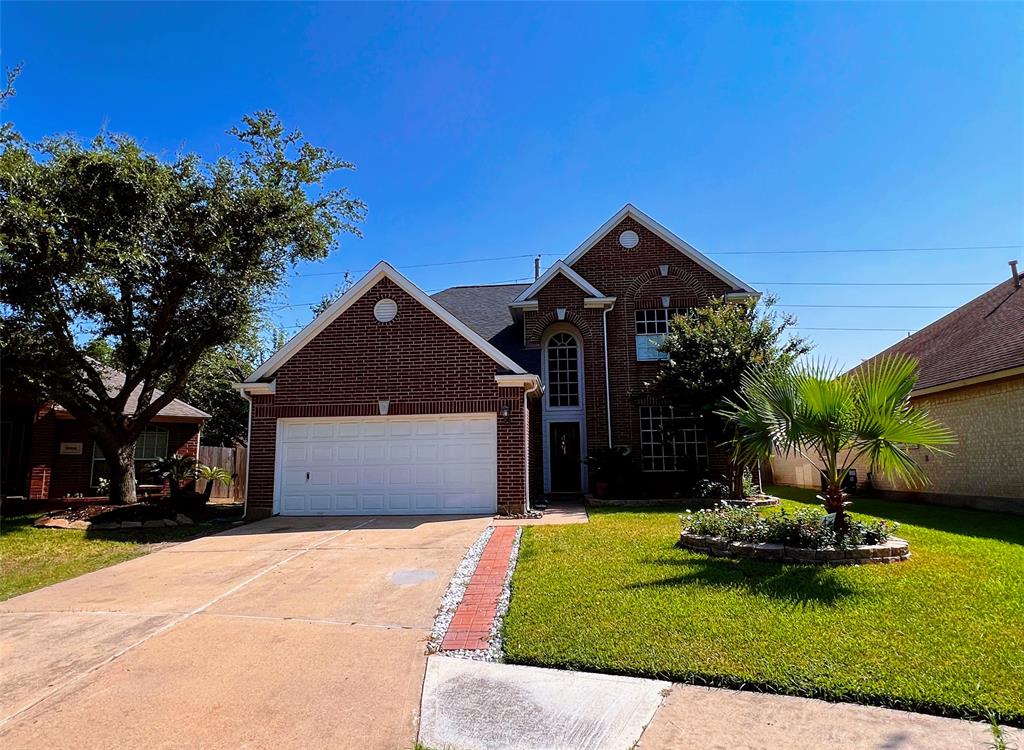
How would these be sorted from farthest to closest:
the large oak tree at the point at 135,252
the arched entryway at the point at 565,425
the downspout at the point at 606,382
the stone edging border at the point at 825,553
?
the arched entryway at the point at 565,425, the downspout at the point at 606,382, the large oak tree at the point at 135,252, the stone edging border at the point at 825,553

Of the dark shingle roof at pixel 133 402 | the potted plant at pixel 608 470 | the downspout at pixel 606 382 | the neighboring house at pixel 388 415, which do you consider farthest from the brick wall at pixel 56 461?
the downspout at pixel 606 382

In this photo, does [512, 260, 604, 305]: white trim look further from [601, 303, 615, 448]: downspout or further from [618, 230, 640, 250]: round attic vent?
[618, 230, 640, 250]: round attic vent

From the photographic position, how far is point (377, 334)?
1289 cm

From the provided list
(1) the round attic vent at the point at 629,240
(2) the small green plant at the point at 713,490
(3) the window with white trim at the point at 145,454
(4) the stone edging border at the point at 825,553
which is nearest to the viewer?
(4) the stone edging border at the point at 825,553

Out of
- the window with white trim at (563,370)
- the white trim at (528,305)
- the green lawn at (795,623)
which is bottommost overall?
the green lawn at (795,623)

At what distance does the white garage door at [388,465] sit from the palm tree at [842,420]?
6.26m

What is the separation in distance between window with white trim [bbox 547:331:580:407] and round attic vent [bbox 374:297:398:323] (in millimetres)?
6257

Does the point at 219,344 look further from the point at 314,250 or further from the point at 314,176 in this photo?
the point at 314,176

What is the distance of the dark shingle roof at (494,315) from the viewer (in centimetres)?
1698

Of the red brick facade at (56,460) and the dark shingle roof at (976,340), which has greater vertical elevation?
the dark shingle roof at (976,340)

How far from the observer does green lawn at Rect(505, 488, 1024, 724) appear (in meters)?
3.90

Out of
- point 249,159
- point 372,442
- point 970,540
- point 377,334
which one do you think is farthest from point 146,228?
point 970,540

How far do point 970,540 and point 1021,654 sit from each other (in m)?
5.22

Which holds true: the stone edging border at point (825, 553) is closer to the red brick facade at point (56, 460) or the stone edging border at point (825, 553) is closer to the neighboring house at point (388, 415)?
the neighboring house at point (388, 415)
